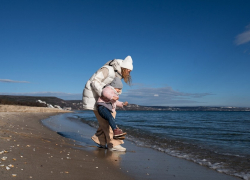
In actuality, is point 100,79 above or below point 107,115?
above

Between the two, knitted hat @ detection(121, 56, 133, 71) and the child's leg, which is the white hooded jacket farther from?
the child's leg

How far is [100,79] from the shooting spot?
16.2 ft

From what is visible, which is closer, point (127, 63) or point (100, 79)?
point (100, 79)

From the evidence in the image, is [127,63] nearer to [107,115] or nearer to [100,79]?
[100,79]

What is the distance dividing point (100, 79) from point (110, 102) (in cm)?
57

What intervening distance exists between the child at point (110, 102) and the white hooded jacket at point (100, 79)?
0.13 m

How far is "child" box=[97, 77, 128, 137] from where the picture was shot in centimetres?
485

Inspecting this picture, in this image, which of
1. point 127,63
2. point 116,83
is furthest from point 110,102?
point 127,63

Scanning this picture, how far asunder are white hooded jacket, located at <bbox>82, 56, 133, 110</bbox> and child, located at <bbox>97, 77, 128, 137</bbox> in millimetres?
128

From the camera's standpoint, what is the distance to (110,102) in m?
5.07

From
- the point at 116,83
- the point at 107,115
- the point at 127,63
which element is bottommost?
the point at 107,115

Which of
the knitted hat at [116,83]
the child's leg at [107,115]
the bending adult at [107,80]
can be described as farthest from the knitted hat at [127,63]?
the child's leg at [107,115]

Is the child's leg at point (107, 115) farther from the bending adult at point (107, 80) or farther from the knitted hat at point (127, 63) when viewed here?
the knitted hat at point (127, 63)

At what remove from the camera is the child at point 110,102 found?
485cm
